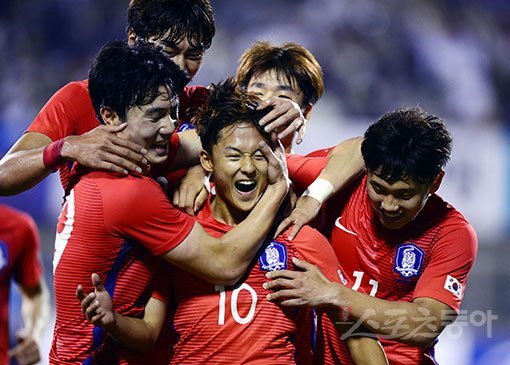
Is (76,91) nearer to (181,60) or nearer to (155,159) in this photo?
(181,60)

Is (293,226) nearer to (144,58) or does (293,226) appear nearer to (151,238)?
(151,238)

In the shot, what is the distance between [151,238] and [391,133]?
109 centimetres

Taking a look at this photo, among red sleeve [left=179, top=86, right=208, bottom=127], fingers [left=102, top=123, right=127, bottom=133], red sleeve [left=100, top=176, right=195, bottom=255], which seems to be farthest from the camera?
red sleeve [left=179, top=86, right=208, bottom=127]

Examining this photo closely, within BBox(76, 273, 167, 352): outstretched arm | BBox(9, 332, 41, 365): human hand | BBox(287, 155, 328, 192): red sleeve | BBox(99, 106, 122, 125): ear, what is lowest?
BBox(76, 273, 167, 352): outstretched arm

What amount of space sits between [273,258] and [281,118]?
0.55 m

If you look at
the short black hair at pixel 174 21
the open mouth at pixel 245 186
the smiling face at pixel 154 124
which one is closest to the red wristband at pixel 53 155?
the smiling face at pixel 154 124

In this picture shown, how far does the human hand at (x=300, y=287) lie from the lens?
11.2 feet

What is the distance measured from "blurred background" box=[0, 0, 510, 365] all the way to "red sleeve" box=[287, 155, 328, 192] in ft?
14.4

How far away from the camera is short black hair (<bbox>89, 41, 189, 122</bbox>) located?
11.2 ft

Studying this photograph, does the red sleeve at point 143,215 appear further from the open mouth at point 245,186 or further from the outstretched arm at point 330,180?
the outstretched arm at point 330,180

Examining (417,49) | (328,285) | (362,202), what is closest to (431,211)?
(362,202)

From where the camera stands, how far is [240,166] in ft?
11.3

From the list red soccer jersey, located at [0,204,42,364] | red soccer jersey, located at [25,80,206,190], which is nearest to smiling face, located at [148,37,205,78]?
red soccer jersey, located at [25,80,206,190]

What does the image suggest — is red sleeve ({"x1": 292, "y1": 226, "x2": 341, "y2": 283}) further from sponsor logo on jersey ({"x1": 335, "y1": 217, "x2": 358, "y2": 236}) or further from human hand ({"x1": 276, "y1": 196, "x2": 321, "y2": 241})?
sponsor logo on jersey ({"x1": 335, "y1": 217, "x2": 358, "y2": 236})
